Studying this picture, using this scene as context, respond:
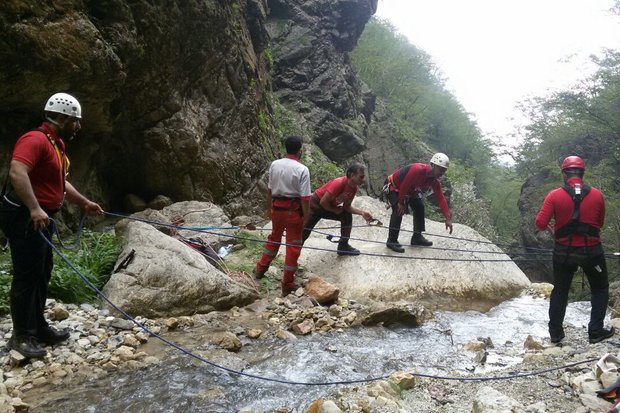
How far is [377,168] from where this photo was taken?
26234mm

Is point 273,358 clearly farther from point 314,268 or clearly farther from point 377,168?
point 377,168

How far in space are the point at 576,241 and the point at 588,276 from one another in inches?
17.2

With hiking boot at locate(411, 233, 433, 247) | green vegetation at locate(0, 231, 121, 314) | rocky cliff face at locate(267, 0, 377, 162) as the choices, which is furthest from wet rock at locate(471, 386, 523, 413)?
rocky cliff face at locate(267, 0, 377, 162)

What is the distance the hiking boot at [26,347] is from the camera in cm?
347

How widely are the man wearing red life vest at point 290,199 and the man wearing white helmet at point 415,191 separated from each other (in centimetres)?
229

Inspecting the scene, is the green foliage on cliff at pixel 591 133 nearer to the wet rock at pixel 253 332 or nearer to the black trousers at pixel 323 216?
the black trousers at pixel 323 216

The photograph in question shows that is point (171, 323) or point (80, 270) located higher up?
point (80, 270)

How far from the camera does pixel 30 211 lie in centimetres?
324

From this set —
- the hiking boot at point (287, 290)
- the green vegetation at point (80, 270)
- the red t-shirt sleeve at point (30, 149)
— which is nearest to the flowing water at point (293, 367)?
the hiking boot at point (287, 290)

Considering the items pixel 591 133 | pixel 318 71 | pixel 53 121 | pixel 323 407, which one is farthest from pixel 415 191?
pixel 591 133

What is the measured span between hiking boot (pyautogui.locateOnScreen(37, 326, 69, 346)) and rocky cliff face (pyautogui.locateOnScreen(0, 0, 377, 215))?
154 inches

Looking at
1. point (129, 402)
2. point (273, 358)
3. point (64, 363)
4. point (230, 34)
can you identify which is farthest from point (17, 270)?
point (230, 34)

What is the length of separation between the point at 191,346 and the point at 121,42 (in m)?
5.60

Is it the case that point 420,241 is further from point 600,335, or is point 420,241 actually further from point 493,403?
point 493,403
